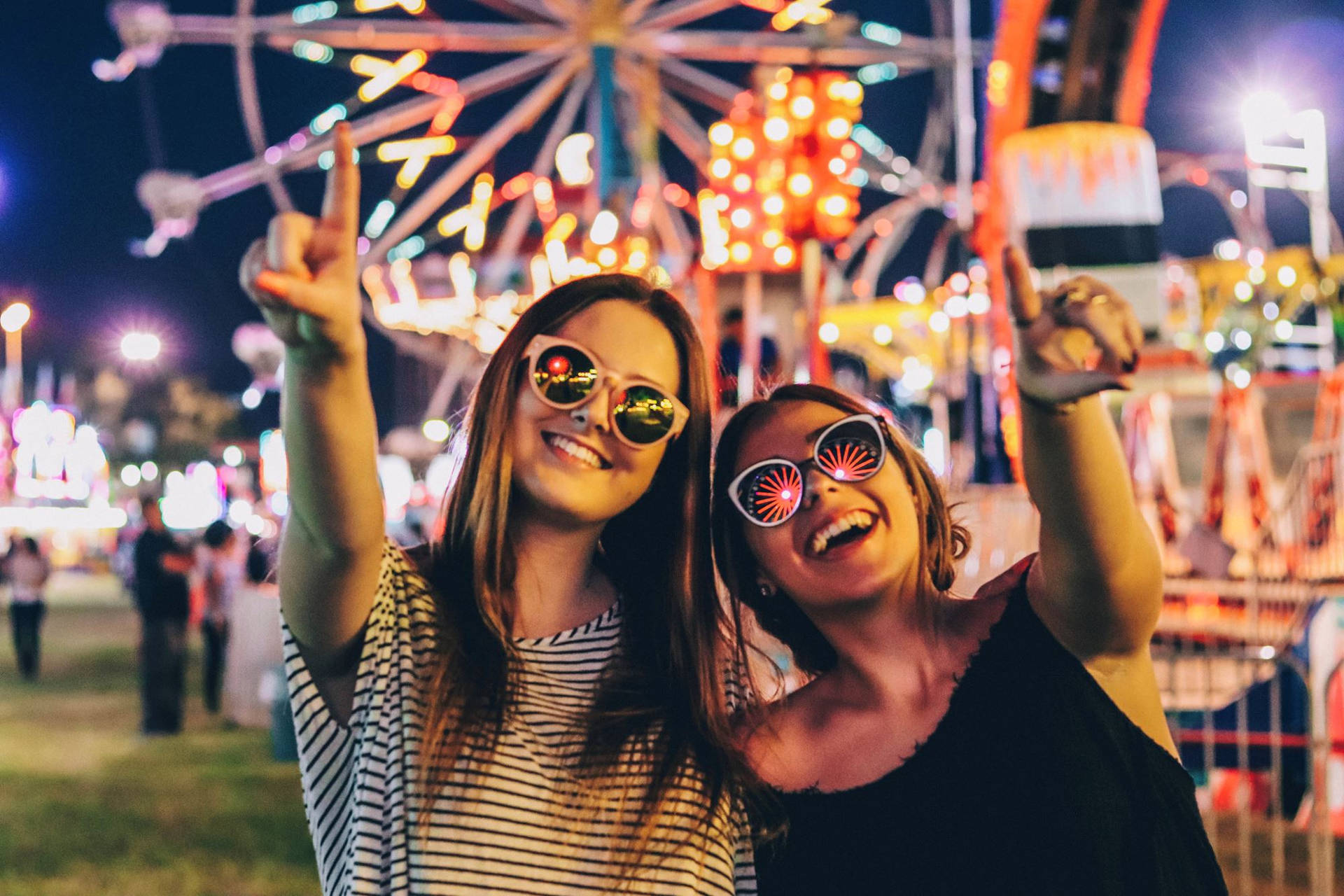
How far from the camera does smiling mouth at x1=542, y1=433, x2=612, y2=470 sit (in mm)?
1751

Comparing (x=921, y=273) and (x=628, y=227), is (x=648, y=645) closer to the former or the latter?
(x=628, y=227)

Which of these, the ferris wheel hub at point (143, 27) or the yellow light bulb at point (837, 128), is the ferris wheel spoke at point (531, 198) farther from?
the yellow light bulb at point (837, 128)

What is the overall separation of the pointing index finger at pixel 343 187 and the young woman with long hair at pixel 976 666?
0.79 m

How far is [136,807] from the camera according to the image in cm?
688

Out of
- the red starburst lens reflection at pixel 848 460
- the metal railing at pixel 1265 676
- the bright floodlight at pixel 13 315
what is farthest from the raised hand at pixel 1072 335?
the bright floodlight at pixel 13 315

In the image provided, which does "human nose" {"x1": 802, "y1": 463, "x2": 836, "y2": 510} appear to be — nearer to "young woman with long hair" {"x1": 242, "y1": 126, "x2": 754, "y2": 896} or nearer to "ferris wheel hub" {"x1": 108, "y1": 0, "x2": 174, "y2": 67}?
"young woman with long hair" {"x1": 242, "y1": 126, "x2": 754, "y2": 896}

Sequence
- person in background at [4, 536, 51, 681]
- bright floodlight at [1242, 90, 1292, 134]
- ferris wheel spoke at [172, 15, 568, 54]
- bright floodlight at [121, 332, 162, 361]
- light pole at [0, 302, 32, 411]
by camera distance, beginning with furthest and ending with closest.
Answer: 1. bright floodlight at [121, 332, 162, 361]
2. light pole at [0, 302, 32, 411]
3. bright floodlight at [1242, 90, 1292, 134]
4. ferris wheel spoke at [172, 15, 568, 54]
5. person in background at [4, 536, 51, 681]

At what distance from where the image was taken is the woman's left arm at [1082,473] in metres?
1.43

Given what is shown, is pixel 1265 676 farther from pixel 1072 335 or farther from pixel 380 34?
pixel 380 34

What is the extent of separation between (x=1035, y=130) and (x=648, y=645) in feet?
20.0

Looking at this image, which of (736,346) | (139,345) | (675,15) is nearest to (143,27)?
(675,15)

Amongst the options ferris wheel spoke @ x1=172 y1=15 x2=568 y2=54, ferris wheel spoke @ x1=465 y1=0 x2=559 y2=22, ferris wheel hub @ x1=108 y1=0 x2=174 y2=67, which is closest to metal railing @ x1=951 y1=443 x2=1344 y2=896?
ferris wheel spoke @ x1=172 y1=15 x2=568 y2=54

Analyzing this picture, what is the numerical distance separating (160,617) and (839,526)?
8.97m

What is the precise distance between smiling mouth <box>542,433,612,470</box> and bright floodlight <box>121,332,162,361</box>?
51.7 m
